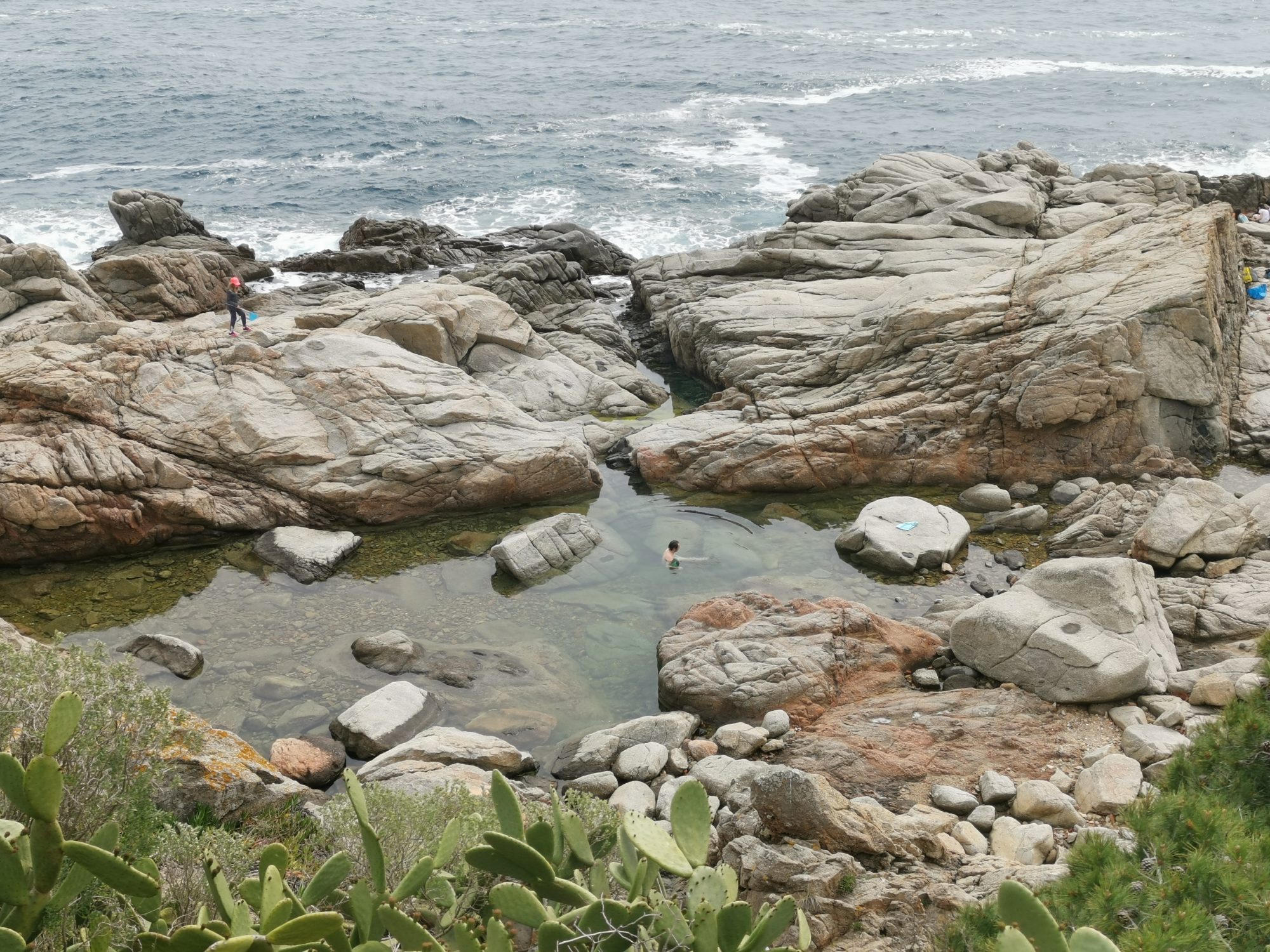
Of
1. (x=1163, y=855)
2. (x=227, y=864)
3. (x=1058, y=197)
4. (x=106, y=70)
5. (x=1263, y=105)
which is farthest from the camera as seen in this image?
(x=106, y=70)

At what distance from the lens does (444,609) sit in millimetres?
18188

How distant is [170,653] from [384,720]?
416 cm

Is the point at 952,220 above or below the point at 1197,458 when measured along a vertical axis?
above

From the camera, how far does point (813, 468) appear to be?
73.8ft

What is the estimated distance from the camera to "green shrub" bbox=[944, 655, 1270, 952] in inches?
233

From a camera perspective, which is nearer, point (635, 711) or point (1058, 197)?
point (635, 711)

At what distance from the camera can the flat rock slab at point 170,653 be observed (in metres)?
16.0

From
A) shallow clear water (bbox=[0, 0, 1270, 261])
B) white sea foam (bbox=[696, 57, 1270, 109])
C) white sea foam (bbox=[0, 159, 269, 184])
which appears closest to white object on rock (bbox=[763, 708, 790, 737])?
shallow clear water (bbox=[0, 0, 1270, 261])

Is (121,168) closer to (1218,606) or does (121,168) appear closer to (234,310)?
(234,310)

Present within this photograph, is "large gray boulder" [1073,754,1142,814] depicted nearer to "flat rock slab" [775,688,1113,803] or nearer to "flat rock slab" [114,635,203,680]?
"flat rock slab" [775,688,1113,803]

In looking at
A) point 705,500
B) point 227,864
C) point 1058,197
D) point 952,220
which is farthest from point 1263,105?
point 227,864

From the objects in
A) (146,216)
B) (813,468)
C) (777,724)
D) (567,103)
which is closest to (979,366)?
(813,468)

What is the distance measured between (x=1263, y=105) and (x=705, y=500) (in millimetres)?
61746

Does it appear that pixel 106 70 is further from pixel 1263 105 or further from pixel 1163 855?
pixel 1163 855
